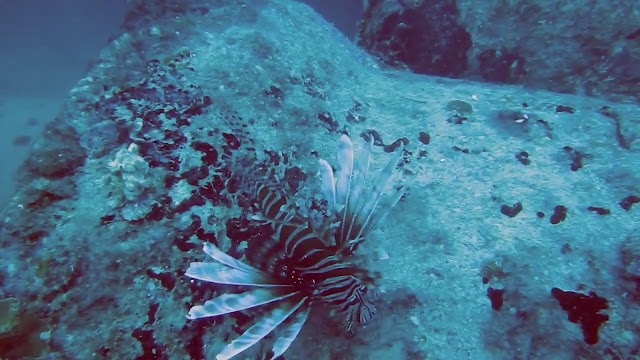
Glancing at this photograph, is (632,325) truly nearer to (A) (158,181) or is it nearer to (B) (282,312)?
(B) (282,312)

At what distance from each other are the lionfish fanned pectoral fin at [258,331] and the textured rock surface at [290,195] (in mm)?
354

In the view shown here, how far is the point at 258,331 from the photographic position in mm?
1593

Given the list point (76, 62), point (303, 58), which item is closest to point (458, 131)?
point (303, 58)

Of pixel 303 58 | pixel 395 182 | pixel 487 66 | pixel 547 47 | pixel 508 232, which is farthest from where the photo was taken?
pixel 487 66

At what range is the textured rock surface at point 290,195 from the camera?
1.89 m

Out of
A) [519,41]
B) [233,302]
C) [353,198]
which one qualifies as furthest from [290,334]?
[519,41]

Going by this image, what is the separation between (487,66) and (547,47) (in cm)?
66

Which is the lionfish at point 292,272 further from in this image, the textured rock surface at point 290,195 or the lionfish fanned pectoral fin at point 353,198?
the textured rock surface at point 290,195

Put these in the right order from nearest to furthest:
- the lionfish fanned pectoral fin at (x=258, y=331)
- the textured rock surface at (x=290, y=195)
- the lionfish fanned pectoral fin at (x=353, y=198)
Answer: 1. the lionfish fanned pectoral fin at (x=258, y=331)
2. the textured rock surface at (x=290, y=195)
3. the lionfish fanned pectoral fin at (x=353, y=198)

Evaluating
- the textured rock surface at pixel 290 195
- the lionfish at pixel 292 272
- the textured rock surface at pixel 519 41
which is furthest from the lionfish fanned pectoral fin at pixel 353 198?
the textured rock surface at pixel 519 41

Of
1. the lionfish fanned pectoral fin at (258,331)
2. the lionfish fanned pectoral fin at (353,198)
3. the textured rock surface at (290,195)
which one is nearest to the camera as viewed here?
the lionfish fanned pectoral fin at (258,331)

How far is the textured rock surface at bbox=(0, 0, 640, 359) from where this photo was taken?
1.89 meters

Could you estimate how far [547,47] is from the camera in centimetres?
424

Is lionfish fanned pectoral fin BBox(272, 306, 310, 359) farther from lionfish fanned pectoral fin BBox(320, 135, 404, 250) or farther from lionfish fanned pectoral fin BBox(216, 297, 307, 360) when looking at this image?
lionfish fanned pectoral fin BBox(320, 135, 404, 250)
